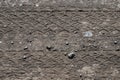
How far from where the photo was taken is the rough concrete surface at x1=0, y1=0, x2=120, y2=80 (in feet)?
9.32

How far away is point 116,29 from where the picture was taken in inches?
118

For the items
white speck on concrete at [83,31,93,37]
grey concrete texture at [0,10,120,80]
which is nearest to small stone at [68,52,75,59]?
grey concrete texture at [0,10,120,80]

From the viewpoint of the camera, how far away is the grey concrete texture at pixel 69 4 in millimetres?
3014

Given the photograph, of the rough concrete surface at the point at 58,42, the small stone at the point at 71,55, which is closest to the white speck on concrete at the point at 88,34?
the rough concrete surface at the point at 58,42

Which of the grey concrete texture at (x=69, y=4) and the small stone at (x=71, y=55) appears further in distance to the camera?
the grey concrete texture at (x=69, y=4)

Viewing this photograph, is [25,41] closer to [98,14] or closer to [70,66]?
[70,66]

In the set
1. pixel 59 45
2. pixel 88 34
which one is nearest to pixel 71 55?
pixel 59 45

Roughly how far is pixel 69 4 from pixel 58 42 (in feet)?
1.44

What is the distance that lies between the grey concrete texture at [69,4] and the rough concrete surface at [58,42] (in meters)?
0.01

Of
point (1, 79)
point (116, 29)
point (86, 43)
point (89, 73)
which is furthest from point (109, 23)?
point (1, 79)

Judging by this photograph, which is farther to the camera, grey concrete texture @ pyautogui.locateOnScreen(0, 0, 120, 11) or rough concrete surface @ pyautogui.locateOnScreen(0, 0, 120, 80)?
grey concrete texture @ pyautogui.locateOnScreen(0, 0, 120, 11)

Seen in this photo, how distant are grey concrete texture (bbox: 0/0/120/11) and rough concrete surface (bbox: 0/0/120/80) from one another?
0.01 m

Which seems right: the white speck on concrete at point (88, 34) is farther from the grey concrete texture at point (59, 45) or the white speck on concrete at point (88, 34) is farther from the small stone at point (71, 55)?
the small stone at point (71, 55)

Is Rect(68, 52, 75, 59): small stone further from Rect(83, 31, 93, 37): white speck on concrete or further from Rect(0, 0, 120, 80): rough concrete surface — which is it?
Rect(83, 31, 93, 37): white speck on concrete
